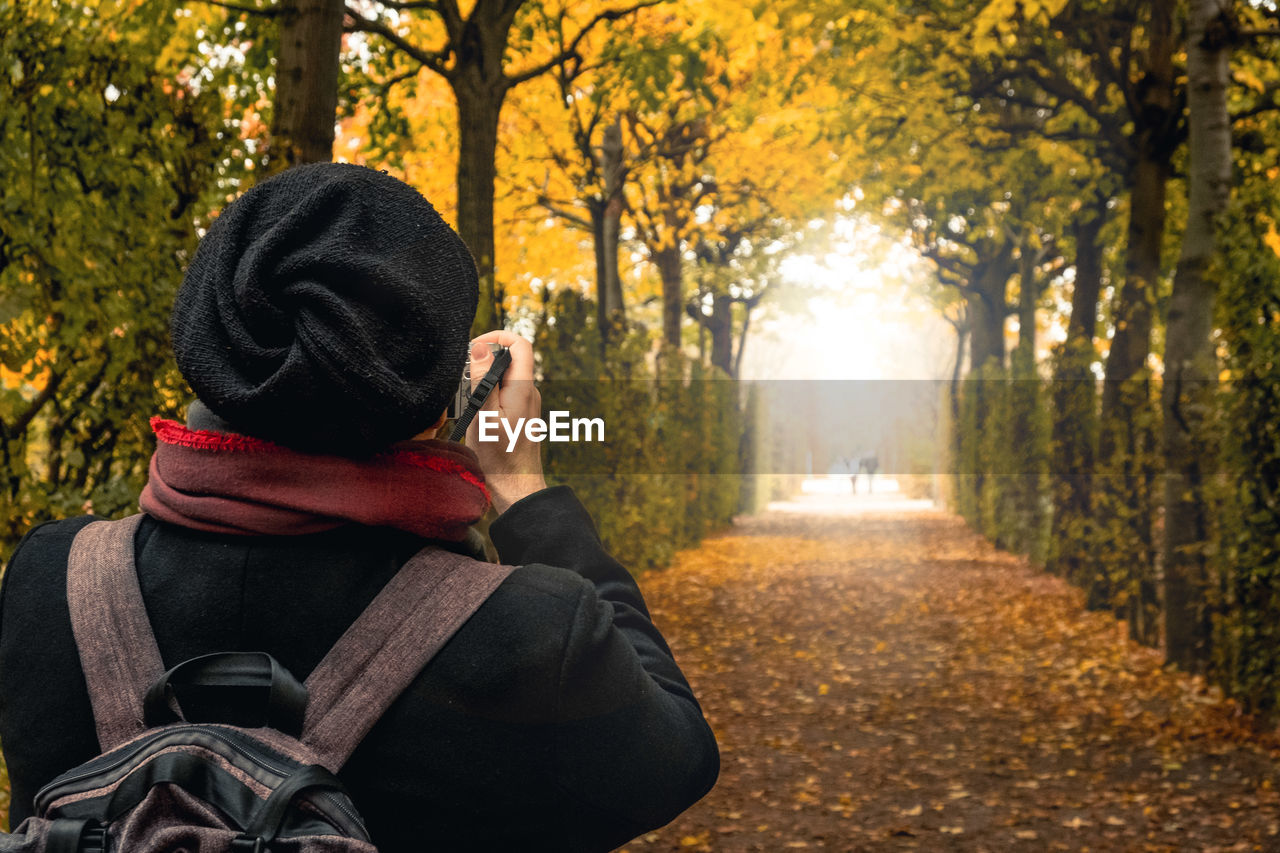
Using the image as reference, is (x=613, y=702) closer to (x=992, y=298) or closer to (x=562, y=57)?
(x=562, y=57)

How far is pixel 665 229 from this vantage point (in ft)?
66.5

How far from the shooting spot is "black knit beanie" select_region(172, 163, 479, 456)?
1.20 m

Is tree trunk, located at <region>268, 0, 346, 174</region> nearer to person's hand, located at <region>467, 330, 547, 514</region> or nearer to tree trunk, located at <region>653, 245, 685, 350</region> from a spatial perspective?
person's hand, located at <region>467, 330, 547, 514</region>

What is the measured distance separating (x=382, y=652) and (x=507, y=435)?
1.25 feet

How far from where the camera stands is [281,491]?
125 centimetres

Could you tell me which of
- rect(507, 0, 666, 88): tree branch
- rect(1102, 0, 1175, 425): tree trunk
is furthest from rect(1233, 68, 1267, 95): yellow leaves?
rect(507, 0, 666, 88): tree branch

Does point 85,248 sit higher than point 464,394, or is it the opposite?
point 85,248

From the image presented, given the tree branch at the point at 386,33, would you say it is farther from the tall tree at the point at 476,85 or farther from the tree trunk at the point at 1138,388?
the tree trunk at the point at 1138,388

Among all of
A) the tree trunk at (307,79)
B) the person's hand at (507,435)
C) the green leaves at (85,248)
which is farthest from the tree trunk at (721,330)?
the person's hand at (507,435)

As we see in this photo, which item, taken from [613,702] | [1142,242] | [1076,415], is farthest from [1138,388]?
[613,702]

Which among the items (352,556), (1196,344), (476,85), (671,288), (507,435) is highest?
(671,288)

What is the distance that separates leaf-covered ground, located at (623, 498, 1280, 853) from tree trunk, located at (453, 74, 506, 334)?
3545 mm

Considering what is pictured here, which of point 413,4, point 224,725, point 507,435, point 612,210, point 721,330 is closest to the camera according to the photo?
point 224,725

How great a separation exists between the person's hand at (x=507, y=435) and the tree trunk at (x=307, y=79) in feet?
10.5
